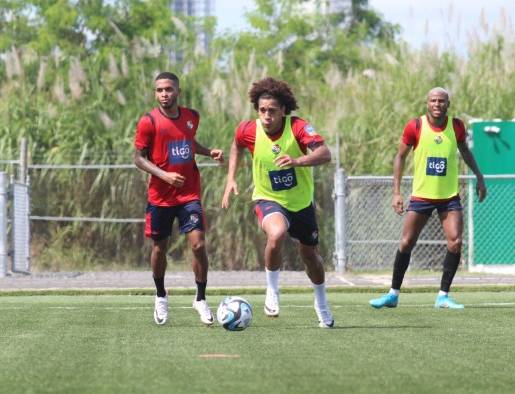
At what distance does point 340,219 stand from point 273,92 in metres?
10.8

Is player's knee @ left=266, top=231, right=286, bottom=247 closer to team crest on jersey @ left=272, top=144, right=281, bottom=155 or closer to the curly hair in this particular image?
team crest on jersey @ left=272, top=144, right=281, bottom=155

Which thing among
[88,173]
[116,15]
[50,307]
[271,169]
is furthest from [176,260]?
[116,15]

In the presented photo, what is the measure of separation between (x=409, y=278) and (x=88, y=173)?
6.80 m

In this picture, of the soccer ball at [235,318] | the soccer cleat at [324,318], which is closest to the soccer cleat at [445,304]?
the soccer cleat at [324,318]

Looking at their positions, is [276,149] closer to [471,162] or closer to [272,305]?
[272,305]

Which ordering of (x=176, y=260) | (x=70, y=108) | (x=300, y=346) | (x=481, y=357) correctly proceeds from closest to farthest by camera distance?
(x=481, y=357)
(x=300, y=346)
(x=176, y=260)
(x=70, y=108)

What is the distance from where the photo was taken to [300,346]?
387 inches

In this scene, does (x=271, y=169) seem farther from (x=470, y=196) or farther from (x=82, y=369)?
(x=470, y=196)

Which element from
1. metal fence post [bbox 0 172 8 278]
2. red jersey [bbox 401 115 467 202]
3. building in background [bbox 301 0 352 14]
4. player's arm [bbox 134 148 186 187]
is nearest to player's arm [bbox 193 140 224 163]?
player's arm [bbox 134 148 186 187]

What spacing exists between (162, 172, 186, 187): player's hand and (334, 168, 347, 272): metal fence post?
34.4 ft

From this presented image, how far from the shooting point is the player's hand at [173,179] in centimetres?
1187

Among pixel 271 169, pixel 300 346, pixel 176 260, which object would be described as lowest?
pixel 176 260

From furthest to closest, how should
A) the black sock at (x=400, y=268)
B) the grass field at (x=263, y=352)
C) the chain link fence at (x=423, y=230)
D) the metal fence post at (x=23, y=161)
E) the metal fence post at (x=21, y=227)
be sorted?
the metal fence post at (x=23, y=161) → the metal fence post at (x=21, y=227) → the chain link fence at (x=423, y=230) → the black sock at (x=400, y=268) → the grass field at (x=263, y=352)

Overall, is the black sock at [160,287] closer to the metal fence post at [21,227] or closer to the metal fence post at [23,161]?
the metal fence post at [21,227]
